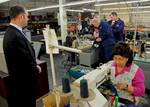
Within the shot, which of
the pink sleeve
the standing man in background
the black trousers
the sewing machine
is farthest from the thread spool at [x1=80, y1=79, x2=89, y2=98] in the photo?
the standing man in background

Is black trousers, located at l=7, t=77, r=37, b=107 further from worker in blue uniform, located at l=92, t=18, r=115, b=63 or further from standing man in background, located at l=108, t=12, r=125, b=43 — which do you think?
standing man in background, located at l=108, t=12, r=125, b=43

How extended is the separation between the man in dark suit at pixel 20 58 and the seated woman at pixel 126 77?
36.5 inches

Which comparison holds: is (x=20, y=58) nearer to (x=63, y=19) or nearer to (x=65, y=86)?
(x=65, y=86)

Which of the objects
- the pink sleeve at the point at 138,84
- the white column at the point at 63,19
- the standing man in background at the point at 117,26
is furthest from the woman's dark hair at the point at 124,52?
the white column at the point at 63,19

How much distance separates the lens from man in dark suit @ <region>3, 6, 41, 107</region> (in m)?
1.83

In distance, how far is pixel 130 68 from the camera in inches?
60.4

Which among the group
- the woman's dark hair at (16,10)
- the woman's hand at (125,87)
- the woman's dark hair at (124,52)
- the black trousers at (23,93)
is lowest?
the black trousers at (23,93)

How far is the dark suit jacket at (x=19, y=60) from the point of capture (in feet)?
5.99

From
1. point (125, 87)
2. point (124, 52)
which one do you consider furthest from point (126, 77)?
point (124, 52)

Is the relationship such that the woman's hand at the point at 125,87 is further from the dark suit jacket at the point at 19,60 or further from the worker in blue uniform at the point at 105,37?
the worker in blue uniform at the point at 105,37

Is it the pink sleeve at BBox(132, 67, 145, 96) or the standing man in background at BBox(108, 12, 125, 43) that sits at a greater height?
the standing man in background at BBox(108, 12, 125, 43)

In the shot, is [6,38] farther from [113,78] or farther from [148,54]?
[148,54]

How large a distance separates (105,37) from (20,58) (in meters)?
2.11

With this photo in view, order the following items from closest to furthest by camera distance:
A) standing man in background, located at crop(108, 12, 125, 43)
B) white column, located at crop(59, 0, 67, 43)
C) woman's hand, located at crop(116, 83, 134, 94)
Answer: woman's hand, located at crop(116, 83, 134, 94) → standing man in background, located at crop(108, 12, 125, 43) → white column, located at crop(59, 0, 67, 43)
